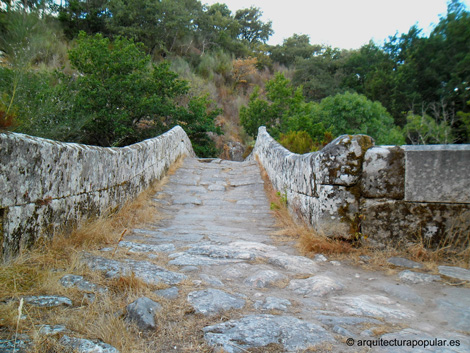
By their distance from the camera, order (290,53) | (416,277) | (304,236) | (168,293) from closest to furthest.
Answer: (168,293) < (416,277) < (304,236) < (290,53)

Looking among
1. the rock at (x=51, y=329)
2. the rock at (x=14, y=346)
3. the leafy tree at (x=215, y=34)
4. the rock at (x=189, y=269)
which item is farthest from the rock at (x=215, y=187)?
the leafy tree at (x=215, y=34)

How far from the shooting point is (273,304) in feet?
7.40

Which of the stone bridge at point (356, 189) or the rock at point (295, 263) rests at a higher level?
the stone bridge at point (356, 189)

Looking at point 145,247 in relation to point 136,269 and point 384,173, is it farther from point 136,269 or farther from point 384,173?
point 384,173

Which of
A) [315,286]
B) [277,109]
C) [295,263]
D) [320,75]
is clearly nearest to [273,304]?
[315,286]

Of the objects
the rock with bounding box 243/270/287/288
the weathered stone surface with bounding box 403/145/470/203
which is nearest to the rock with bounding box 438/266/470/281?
the weathered stone surface with bounding box 403/145/470/203

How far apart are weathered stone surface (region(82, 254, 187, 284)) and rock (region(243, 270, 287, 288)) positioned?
1.70 feet

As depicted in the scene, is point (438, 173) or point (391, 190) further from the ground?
point (438, 173)

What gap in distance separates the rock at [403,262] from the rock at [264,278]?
112 centimetres

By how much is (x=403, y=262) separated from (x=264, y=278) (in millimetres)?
1402

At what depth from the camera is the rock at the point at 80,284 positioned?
7.24ft

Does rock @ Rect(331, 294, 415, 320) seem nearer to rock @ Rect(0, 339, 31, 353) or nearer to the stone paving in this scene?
the stone paving

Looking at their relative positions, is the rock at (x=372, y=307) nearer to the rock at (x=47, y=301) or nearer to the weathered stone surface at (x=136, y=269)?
the weathered stone surface at (x=136, y=269)

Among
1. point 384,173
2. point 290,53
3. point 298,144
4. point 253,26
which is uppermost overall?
point 253,26
